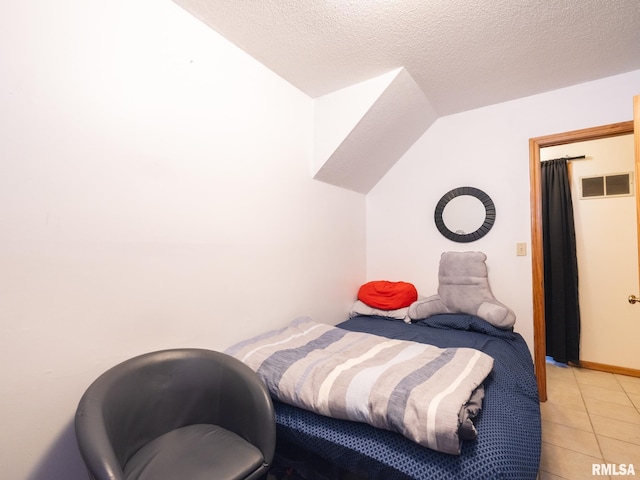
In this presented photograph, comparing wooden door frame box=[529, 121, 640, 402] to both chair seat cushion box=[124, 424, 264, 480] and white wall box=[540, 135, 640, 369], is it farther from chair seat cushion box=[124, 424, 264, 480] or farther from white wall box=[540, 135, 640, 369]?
chair seat cushion box=[124, 424, 264, 480]

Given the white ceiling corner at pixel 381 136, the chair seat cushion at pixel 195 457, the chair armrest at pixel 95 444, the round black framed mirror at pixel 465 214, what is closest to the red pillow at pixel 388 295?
the round black framed mirror at pixel 465 214

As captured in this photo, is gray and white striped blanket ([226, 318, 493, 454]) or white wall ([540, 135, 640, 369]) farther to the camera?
white wall ([540, 135, 640, 369])

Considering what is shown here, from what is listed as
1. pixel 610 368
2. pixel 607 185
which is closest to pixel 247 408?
pixel 610 368

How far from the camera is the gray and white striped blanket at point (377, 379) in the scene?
100cm

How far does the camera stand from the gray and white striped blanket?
1.00 meters

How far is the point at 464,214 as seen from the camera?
105 inches

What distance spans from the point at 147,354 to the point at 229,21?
177 centimetres

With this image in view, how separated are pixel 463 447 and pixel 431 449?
0.35ft

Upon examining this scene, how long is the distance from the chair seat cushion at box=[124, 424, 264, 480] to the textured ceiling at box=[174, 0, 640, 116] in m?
2.05

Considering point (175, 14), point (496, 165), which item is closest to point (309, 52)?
point (175, 14)

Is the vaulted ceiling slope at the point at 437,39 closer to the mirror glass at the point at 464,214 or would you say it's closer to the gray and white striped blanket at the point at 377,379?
the mirror glass at the point at 464,214

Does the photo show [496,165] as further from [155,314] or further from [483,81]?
[155,314]

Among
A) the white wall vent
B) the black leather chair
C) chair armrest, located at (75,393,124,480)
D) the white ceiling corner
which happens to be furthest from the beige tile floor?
the white ceiling corner

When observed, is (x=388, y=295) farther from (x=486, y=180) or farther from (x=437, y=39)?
(x=437, y=39)
